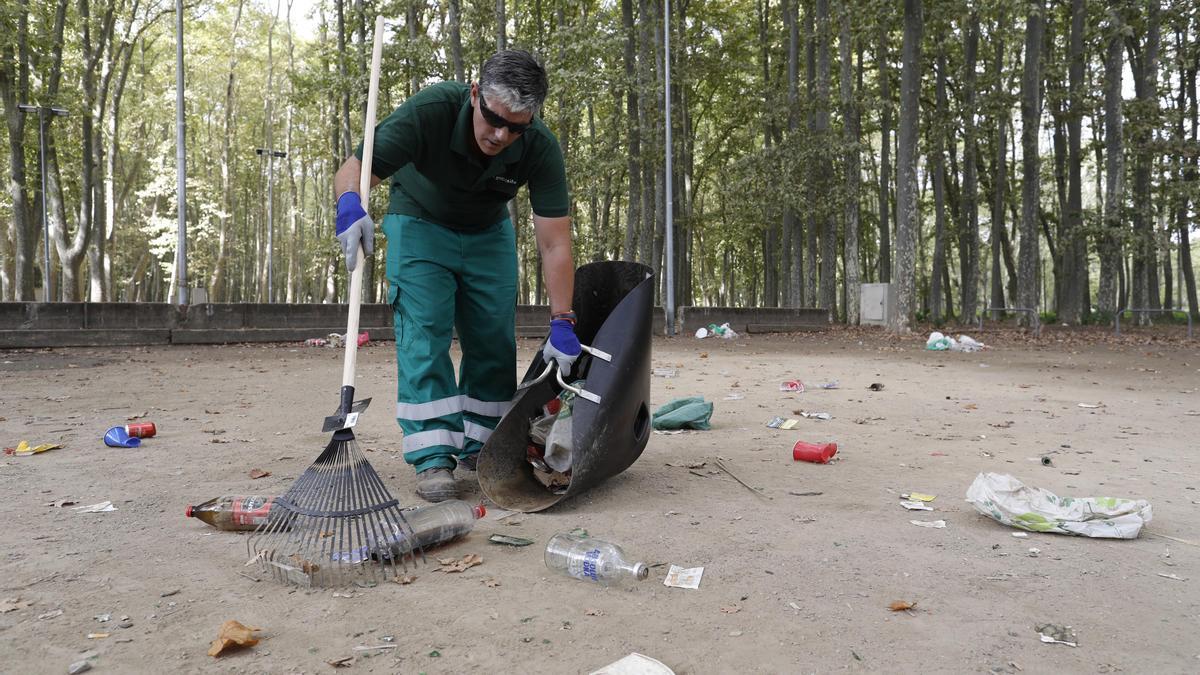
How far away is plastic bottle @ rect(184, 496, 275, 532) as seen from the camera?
9.71 feet

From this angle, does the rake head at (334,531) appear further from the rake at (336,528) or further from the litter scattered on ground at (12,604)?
the litter scattered on ground at (12,604)

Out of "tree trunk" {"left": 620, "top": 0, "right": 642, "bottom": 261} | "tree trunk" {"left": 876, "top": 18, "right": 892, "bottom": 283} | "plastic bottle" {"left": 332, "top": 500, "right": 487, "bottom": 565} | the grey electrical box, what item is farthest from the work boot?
"tree trunk" {"left": 876, "top": 18, "right": 892, "bottom": 283}

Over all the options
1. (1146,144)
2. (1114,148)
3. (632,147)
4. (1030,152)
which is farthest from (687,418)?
(1146,144)

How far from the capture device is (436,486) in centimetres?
337

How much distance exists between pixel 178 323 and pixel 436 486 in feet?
42.2

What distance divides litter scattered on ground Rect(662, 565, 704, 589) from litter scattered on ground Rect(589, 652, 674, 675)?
53 cm

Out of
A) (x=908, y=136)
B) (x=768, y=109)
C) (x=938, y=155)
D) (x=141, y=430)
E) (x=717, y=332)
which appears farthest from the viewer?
(x=768, y=109)

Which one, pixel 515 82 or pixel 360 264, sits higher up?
pixel 515 82

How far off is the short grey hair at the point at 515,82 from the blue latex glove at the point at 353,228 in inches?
27.6

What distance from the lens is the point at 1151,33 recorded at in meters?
20.0

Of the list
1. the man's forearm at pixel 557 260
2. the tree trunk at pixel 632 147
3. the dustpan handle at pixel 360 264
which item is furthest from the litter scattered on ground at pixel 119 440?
the tree trunk at pixel 632 147

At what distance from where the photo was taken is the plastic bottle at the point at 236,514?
296cm

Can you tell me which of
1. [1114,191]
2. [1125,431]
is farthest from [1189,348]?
[1125,431]

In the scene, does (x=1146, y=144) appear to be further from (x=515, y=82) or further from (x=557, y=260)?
(x=515, y=82)
